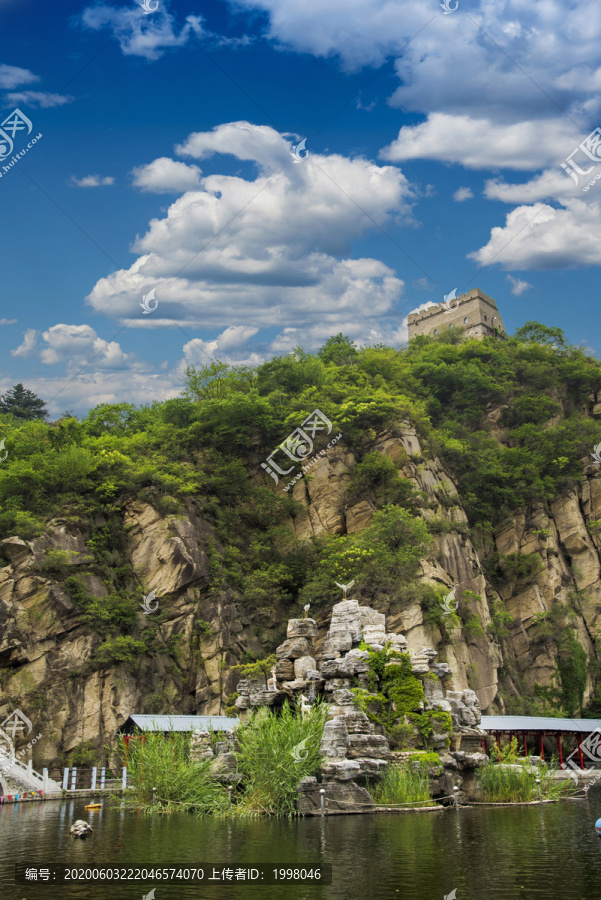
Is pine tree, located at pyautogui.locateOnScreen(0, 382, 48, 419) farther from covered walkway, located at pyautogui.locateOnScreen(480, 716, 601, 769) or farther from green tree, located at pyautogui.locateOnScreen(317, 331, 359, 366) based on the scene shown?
covered walkway, located at pyautogui.locateOnScreen(480, 716, 601, 769)

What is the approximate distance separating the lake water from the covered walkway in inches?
433

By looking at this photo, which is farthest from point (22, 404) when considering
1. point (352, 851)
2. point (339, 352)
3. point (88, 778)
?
point (352, 851)

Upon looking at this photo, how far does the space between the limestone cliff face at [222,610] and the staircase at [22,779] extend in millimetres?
4254

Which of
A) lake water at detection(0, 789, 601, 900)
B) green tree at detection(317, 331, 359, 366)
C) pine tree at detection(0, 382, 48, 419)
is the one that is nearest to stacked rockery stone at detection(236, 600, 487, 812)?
lake water at detection(0, 789, 601, 900)

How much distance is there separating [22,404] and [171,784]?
190 ft

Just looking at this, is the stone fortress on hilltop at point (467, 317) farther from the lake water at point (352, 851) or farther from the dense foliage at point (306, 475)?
the lake water at point (352, 851)

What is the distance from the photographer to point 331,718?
2400 cm

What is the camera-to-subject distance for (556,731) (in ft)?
117

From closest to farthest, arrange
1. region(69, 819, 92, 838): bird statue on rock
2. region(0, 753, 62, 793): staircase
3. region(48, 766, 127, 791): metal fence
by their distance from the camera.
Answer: region(69, 819, 92, 838): bird statue on rock < region(0, 753, 62, 793): staircase < region(48, 766, 127, 791): metal fence

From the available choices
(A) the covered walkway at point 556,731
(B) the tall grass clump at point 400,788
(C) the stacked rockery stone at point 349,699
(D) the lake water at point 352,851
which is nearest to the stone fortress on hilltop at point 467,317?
(A) the covered walkway at point 556,731

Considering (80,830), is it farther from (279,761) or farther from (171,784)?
(279,761)

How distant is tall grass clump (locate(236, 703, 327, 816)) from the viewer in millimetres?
21422

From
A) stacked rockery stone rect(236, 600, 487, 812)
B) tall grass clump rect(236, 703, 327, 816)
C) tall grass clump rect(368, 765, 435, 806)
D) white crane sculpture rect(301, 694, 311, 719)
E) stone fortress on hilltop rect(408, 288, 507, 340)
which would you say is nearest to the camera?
tall grass clump rect(236, 703, 327, 816)

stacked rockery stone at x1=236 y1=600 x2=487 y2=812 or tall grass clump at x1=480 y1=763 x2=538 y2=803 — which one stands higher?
stacked rockery stone at x1=236 y1=600 x2=487 y2=812
